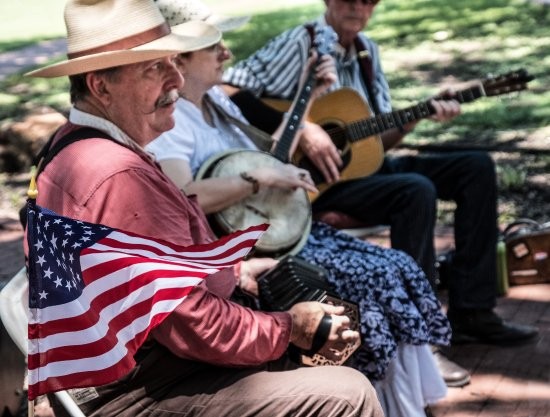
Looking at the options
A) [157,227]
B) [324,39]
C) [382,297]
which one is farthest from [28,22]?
[157,227]

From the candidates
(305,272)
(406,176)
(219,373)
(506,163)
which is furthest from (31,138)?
(219,373)

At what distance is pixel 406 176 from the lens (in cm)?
459

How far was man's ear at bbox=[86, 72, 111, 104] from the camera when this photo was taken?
3.04m

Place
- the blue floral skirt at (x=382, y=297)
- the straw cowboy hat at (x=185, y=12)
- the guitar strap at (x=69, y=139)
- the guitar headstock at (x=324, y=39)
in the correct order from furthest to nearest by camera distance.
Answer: the guitar headstock at (x=324, y=39) → the straw cowboy hat at (x=185, y=12) → the blue floral skirt at (x=382, y=297) → the guitar strap at (x=69, y=139)

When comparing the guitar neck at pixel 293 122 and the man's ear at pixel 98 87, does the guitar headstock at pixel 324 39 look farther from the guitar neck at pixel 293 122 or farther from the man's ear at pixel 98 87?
the man's ear at pixel 98 87

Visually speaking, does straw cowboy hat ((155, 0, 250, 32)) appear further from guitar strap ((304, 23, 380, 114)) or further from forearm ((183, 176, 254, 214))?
guitar strap ((304, 23, 380, 114))

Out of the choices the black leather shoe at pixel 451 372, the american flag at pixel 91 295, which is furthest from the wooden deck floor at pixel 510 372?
the american flag at pixel 91 295

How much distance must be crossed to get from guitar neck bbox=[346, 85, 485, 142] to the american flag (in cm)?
222

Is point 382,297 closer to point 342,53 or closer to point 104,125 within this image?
point 104,125

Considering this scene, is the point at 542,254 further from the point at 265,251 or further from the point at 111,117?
the point at 111,117

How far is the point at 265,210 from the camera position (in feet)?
13.3

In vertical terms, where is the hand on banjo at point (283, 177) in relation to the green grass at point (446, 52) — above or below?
above

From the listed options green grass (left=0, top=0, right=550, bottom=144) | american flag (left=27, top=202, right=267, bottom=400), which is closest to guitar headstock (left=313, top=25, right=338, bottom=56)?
american flag (left=27, top=202, right=267, bottom=400)

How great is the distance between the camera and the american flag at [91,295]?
2.47 m
